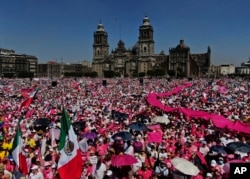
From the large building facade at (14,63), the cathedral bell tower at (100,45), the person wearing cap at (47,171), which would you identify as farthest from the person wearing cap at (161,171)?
the large building facade at (14,63)

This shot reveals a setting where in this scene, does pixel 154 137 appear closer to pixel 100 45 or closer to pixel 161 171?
pixel 161 171

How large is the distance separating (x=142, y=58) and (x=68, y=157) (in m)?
124

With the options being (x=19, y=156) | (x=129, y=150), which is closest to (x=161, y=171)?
(x=129, y=150)

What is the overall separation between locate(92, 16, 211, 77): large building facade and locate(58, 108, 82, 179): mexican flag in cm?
11696

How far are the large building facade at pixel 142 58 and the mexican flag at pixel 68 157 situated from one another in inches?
4605

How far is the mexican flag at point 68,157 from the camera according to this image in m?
7.54

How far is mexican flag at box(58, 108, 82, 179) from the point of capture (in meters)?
7.54

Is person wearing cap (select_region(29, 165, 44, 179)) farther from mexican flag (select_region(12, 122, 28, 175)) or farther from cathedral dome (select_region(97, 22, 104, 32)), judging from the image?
cathedral dome (select_region(97, 22, 104, 32))

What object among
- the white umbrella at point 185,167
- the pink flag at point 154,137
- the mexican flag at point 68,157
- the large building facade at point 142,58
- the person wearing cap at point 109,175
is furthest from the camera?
the large building facade at point 142,58

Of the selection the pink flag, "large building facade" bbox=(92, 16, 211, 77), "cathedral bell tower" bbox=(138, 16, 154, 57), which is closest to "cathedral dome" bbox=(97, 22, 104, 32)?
"large building facade" bbox=(92, 16, 211, 77)

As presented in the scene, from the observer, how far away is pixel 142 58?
429 ft

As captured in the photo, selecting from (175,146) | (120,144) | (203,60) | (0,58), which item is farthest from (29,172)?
(0,58)

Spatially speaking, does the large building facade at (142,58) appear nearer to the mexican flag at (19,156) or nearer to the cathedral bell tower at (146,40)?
the cathedral bell tower at (146,40)

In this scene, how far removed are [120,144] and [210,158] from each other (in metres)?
2.89
